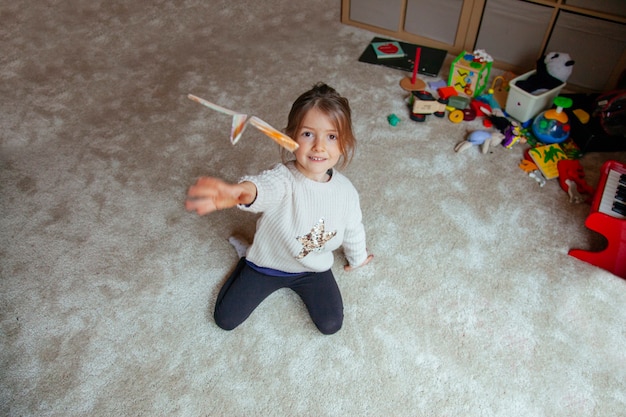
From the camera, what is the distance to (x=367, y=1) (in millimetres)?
2152

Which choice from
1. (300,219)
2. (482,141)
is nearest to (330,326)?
(300,219)

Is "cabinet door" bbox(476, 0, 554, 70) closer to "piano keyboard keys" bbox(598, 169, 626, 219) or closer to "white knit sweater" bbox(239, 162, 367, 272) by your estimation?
"piano keyboard keys" bbox(598, 169, 626, 219)

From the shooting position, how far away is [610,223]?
127 centimetres

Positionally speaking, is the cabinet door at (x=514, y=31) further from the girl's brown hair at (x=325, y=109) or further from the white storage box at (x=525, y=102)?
Answer: the girl's brown hair at (x=325, y=109)

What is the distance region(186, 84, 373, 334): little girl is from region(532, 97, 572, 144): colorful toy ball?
0.81m

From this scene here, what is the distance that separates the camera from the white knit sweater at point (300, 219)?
1.01m

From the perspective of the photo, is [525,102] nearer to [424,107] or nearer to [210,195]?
[424,107]

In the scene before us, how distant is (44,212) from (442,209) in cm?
122

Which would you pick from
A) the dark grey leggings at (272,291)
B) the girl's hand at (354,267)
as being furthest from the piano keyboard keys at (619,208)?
the dark grey leggings at (272,291)

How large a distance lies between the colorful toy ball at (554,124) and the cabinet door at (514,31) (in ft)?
1.19

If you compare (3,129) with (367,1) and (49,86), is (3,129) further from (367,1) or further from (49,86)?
(367,1)

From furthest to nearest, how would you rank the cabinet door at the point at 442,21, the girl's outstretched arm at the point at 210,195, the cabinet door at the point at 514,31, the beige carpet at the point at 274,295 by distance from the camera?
the cabinet door at the point at 442,21
the cabinet door at the point at 514,31
the beige carpet at the point at 274,295
the girl's outstretched arm at the point at 210,195

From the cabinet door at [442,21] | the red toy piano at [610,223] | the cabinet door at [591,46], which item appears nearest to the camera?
the red toy piano at [610,223]

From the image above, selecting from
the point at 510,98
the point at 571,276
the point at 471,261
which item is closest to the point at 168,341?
the point at 471,261
